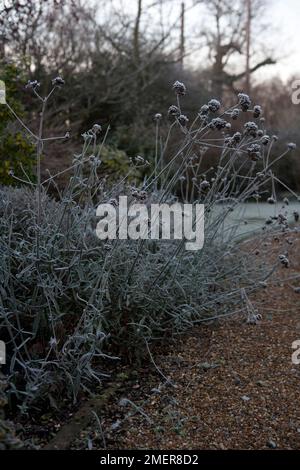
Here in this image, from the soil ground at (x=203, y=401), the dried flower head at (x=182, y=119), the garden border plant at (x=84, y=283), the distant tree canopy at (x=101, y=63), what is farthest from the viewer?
the distant tree canopy at (x=101, y=63)

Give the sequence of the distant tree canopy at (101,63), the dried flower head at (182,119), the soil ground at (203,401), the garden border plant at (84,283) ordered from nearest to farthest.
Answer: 1. the soil ground at (203,401)
2. the garden border plant at (84,283)
3. the dried flower head at (182,119)
4. the distant tree canopy at (101,63)

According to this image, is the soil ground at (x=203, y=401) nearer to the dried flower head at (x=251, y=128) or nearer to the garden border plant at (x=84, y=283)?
the garden border plant at (x=84, y=283)

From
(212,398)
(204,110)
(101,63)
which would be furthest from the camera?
(101,63)

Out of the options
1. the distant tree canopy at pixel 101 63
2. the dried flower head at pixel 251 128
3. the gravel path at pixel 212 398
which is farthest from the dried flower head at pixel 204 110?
the distant tree canopy at pixel 101 63

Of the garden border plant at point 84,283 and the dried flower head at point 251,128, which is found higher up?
the dried flower head at point 251,128

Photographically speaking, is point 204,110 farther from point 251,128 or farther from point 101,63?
point 101,63

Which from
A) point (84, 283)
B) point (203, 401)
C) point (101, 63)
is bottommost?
point (203, 401)

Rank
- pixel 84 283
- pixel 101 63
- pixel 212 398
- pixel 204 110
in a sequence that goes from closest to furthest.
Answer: pixel 204 110 → pixel 212 398 → pixel 84 283 → pixel 101 63

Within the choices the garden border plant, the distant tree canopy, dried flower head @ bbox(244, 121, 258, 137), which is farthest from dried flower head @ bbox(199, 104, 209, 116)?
the distant tree canopy

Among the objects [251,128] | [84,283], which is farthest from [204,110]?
[84,283]

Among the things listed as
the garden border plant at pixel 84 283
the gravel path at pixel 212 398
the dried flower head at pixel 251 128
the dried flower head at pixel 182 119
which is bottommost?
the gravel path at pixel 212 398

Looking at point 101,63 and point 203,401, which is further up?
point 101,63

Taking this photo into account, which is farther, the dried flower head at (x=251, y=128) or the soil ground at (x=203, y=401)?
the dried flower head at (x=251, y=128)

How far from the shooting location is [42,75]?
8.98 metres
